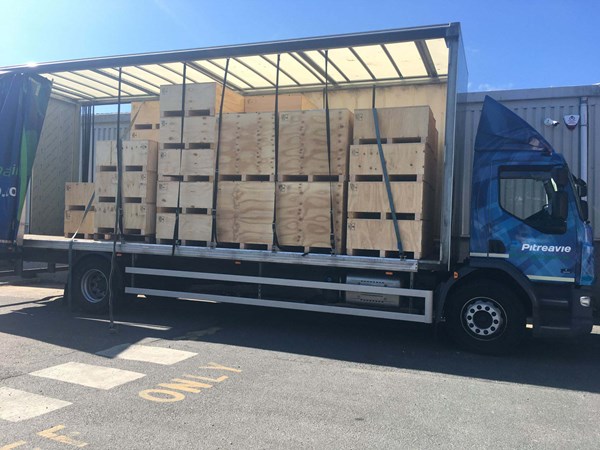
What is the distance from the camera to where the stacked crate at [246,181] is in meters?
7.54

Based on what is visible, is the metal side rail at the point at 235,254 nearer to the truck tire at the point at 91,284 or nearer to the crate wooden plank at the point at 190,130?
the truck tire at the point at 91,284

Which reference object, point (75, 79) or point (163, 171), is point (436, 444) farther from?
point (75, 79)

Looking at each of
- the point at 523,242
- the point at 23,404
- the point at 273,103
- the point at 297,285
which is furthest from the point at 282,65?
the point at 23,404

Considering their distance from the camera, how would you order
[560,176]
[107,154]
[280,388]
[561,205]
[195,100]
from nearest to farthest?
[280,388], [561,205], [560,176], [195,100], [107,154]

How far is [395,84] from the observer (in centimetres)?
934

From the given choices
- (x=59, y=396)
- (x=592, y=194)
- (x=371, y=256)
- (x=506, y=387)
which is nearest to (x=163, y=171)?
(x=371, y=256)

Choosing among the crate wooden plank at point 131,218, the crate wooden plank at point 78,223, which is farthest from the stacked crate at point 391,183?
the crate wooden plank at point 78,223

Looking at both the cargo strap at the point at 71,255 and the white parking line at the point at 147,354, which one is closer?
the white parking line at the point at 147,354

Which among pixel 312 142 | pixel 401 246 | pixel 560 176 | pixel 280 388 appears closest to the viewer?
pixel 280 388

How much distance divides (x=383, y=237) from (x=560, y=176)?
7.77 ft

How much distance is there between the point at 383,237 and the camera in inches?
269

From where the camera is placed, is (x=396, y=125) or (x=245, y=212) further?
(x=245, y=212)

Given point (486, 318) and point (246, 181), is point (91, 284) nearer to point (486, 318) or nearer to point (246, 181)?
point (246, 181)

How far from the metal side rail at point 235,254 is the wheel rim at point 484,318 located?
0.96 metres
